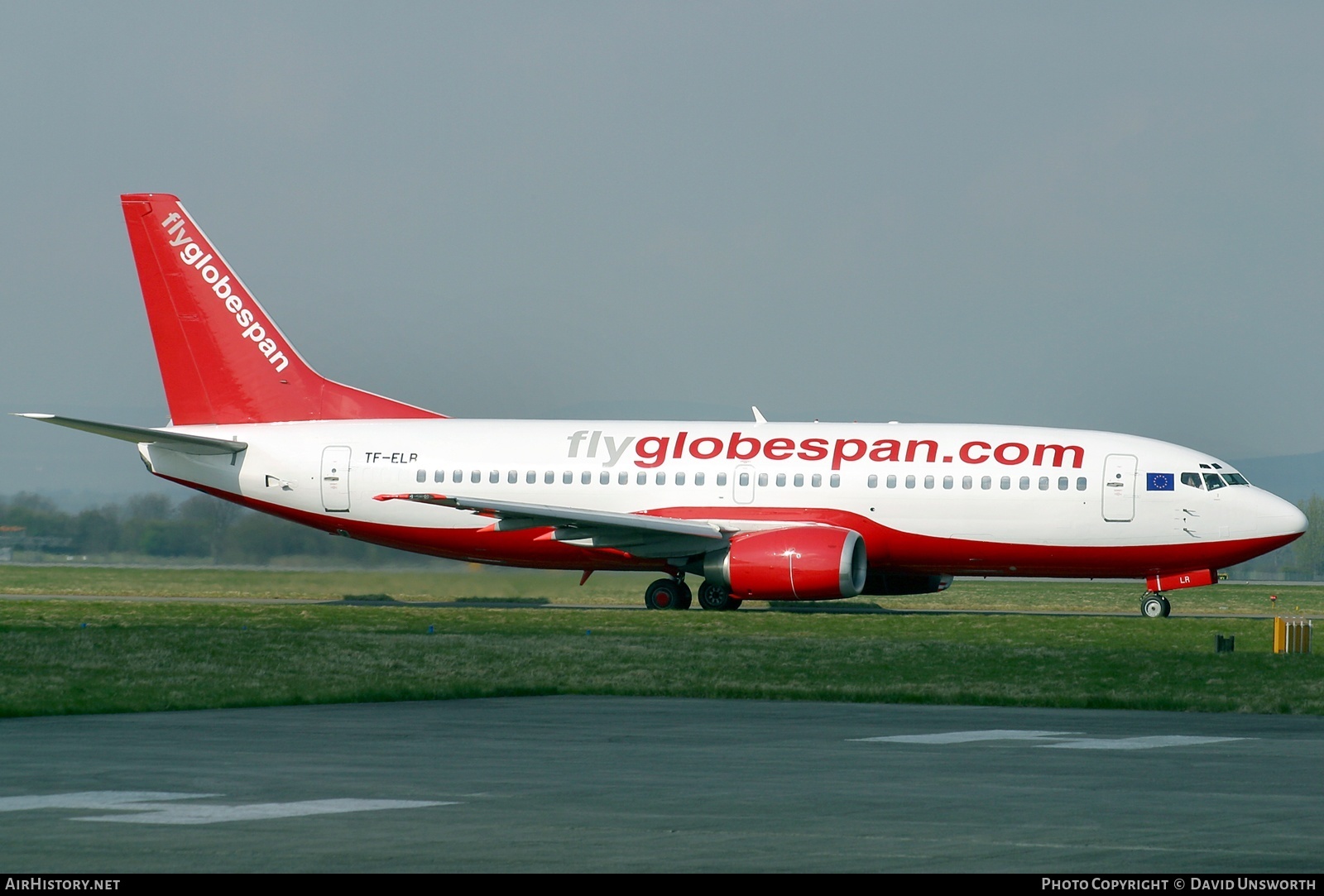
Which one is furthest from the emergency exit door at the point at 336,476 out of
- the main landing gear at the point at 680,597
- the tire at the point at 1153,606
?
the tire at the point at 1153,606

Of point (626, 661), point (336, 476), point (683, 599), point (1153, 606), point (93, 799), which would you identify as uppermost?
point (336, 476)

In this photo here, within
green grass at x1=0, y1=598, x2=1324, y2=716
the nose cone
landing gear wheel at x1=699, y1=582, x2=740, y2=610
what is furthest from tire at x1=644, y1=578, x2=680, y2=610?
the nose cone

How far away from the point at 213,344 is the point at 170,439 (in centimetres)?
290

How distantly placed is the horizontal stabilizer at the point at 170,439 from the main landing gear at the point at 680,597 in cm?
944

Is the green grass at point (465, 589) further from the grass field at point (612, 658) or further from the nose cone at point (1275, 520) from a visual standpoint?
the nose cone at point (1275, 520)

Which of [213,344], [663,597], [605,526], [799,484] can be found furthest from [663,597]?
[213,344]

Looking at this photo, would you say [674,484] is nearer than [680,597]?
Yes

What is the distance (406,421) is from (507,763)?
27.3 m

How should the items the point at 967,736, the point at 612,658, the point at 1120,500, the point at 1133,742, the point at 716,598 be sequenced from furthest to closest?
the point at 716,598, the point at 1120,500, the point at 612,658, the point at 967,736, the point at 1133,742

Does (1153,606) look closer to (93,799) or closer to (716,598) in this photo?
(716,598)

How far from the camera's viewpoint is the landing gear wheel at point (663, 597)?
122 ft

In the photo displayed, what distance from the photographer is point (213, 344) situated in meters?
40.5
